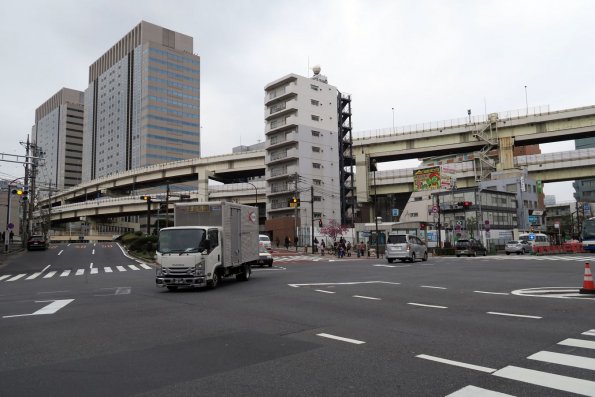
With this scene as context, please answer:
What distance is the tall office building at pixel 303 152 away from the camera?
7131cm

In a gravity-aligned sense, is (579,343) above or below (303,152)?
below

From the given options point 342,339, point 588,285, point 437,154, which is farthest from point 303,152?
point 342,339

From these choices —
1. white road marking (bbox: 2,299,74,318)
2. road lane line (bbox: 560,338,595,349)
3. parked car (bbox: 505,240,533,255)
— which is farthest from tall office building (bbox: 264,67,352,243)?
road lane line (bbox: 560,338,595,349)

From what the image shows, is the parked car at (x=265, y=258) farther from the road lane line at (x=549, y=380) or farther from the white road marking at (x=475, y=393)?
the white road marking at (x=475, y=393)

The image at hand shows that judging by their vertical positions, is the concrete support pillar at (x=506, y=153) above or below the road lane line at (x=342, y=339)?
above

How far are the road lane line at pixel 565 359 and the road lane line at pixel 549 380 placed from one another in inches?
23.4

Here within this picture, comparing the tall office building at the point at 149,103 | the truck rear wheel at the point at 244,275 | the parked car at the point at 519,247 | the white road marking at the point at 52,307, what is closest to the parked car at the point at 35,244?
the truck rear wheel at the point at 244,275

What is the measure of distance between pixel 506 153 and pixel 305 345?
6878cm

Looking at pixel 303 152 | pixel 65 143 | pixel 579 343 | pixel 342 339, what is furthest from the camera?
pixel 65 143

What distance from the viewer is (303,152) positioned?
72000 millimetres

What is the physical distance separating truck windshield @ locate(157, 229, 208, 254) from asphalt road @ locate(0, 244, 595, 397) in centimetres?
224

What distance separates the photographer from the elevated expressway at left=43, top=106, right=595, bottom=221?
62594 millimetres

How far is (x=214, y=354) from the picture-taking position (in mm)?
6332

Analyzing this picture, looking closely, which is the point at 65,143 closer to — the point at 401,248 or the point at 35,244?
the point at 35,244
